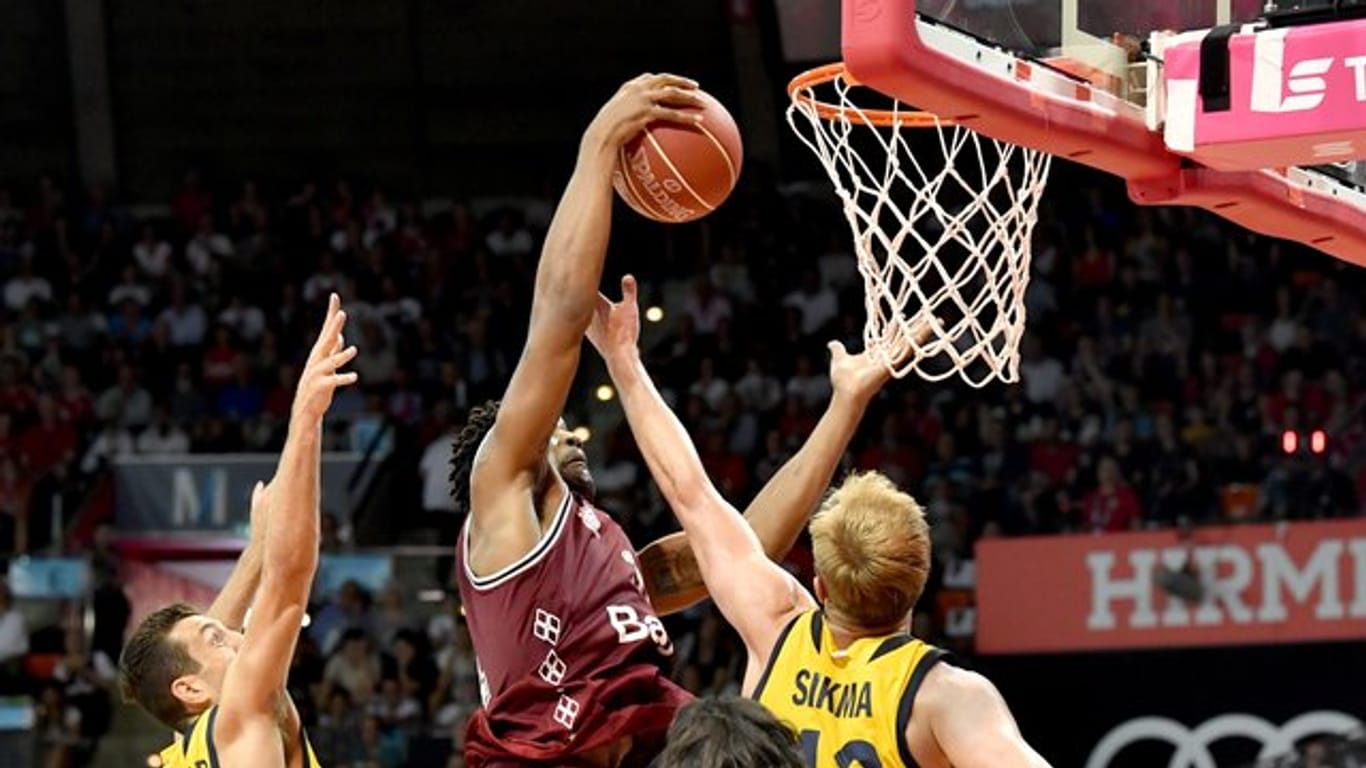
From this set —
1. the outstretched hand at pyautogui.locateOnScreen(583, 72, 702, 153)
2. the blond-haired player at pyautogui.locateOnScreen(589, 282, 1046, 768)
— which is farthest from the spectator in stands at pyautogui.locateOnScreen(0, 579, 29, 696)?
the blond-haired player at pyautogui.locateOnScreen(589, 282, 1046, 768)

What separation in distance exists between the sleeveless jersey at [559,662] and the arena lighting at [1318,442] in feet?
26.8

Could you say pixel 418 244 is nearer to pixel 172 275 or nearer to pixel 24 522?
pixel 172 275

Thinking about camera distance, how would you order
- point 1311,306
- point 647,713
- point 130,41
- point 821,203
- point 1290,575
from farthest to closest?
point 130,41 < point 821,203 < point 1311,306 < point 1290,575 < point 647,713

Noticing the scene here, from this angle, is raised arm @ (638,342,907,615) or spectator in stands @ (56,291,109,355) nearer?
raised arm @ (638,342,907,615)

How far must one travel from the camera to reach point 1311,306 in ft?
43.7

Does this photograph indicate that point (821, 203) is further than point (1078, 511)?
Yes

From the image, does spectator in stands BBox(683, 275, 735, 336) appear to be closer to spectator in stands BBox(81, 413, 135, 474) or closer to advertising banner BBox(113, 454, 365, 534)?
advertising banner BBox(113, 454, 365, 534)

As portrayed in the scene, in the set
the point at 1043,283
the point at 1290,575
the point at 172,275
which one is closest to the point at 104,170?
the point at 172,275

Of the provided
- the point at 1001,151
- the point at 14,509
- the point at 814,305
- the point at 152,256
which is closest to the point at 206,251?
the point at 152,256

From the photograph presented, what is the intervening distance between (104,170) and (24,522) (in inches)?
226

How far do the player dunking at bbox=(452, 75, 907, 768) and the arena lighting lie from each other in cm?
812

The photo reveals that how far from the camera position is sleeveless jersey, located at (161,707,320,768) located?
4371 millimetres

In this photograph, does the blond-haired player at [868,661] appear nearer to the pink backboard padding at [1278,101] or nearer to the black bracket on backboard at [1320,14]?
the pink backboard padding at [1278,101]

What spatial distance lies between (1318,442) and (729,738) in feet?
31.5
